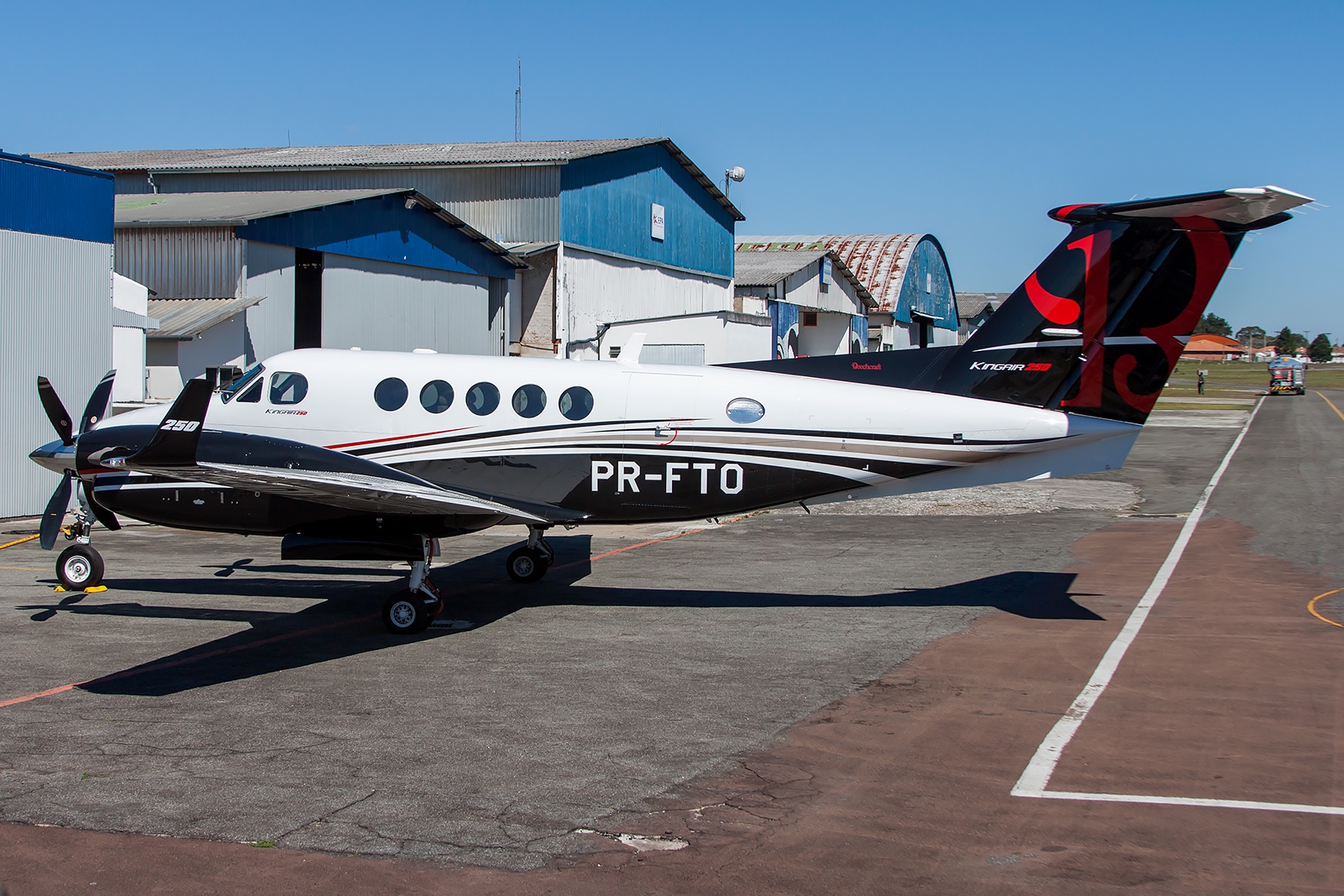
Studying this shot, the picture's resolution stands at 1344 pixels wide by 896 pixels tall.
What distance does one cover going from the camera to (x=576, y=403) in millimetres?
12258

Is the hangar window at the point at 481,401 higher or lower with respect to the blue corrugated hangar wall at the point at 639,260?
lower

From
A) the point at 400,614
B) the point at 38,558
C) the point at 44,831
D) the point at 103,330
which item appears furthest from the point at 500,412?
the point at 103,330

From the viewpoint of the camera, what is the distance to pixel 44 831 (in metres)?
6.05

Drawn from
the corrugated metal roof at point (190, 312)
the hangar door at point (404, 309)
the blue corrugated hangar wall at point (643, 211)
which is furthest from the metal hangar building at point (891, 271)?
the corrugated metal roof at point (190, 312)

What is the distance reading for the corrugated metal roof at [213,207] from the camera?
23.0 metres

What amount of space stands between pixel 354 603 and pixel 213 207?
1648cm

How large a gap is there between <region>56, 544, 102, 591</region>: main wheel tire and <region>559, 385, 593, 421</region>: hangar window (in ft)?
19.6

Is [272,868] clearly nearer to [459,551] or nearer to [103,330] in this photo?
[459,551]

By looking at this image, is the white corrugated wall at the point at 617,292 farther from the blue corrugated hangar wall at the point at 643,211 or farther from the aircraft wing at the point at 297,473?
the aircraft wing at the point at 297,473

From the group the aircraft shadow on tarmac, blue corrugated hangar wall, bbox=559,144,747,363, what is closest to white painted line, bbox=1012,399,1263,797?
the aircraft shadow on tarmac

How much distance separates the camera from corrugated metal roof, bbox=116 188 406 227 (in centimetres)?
2303

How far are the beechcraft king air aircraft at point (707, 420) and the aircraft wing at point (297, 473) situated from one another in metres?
0.58

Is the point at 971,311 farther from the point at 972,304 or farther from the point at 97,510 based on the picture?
the point at 97,510

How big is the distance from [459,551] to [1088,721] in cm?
1075
